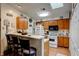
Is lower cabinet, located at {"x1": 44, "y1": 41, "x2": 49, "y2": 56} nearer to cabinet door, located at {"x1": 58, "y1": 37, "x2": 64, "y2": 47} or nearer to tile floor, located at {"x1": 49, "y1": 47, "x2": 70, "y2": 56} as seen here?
tile floor, located at {"x1": 49, "y1": 47, "x2": 70, "y2": 56}

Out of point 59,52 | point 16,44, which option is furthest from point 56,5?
point 16,44

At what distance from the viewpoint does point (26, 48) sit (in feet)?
3.85

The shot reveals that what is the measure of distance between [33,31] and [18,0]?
0.40 m

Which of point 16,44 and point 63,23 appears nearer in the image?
point 63,23

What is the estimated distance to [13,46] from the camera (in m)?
1.20

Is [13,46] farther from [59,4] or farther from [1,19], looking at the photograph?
[59,4]

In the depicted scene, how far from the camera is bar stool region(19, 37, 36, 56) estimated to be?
115 cm

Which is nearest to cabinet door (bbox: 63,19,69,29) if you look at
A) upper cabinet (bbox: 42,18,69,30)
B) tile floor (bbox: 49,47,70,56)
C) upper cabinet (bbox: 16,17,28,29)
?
upper cabinet (bbox: 42,18,69,30)

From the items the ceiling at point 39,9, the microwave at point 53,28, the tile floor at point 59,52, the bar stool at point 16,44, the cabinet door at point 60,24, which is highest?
the ceiling at point 39,9

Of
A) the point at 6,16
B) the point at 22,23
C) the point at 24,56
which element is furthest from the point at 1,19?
the point at 24,56

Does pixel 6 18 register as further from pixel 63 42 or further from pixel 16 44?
pixel 63 42

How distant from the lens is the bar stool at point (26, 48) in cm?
115

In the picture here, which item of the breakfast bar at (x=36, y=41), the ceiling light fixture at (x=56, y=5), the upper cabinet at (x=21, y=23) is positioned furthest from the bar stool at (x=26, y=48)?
the ceiling light fixture at (x=56, y=5)

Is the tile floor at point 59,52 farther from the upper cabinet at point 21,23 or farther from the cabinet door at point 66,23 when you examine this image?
the upper cabinet at point 21,23
